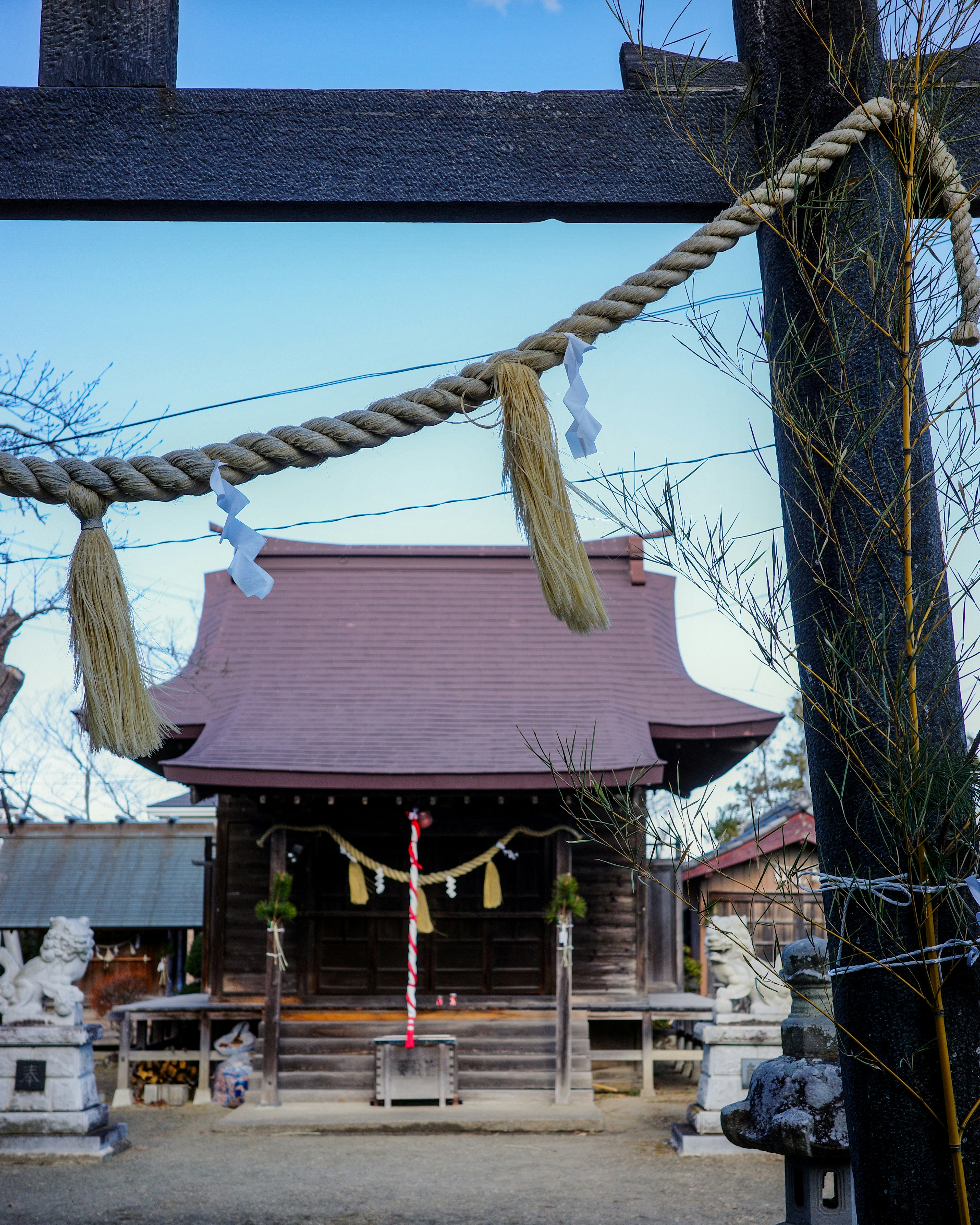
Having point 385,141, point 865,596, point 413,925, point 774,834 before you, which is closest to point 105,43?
point 385,141

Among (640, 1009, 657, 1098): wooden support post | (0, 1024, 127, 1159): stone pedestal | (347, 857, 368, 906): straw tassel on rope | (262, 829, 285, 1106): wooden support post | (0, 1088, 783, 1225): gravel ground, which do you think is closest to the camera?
(0, 1088, 783, 1225): gravel ground

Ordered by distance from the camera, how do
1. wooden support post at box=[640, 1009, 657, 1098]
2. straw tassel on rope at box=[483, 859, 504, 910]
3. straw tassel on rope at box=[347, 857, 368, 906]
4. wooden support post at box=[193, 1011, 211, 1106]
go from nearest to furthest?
straw tassel on rope at box=[347, 857, 368, 906] → straw tassel on rope at box=[483, 859, 504, 910] → wooden support post at box=[193, 1011, 211, 1106] → wooden support post at box=[640, 1009, 657, 1098]

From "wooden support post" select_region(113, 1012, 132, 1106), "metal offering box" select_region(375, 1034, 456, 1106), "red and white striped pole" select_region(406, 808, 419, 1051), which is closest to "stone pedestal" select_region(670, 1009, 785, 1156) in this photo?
"metal offering box" select_region(375, 1034, 456, 1106)

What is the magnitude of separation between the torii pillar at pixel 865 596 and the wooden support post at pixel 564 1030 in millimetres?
7537

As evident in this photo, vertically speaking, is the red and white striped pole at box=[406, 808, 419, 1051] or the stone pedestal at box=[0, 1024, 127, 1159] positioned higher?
the red and white striped pole at box=[406, 808, 419, 1051]

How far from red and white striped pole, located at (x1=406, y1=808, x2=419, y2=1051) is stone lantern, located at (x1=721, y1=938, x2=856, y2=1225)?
704cm

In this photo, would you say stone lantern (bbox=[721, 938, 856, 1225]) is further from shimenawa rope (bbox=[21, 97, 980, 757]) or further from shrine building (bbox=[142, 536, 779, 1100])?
shrine building (bbox=[142, 536, 779, 1100])

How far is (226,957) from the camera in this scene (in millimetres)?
11039

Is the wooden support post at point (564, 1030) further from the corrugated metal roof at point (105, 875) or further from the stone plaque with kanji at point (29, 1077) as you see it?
the corrugated metal roof at point (105, 875)

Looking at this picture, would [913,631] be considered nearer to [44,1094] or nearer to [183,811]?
[44,1094]

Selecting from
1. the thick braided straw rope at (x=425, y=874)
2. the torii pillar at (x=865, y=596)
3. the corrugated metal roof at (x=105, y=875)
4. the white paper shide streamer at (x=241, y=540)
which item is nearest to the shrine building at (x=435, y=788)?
the thick braided straw rope at (x=425, y=874)

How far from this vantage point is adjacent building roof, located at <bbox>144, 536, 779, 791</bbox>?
9.94 m

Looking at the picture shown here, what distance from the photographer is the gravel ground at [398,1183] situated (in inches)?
248

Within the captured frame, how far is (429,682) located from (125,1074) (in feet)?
16.0
